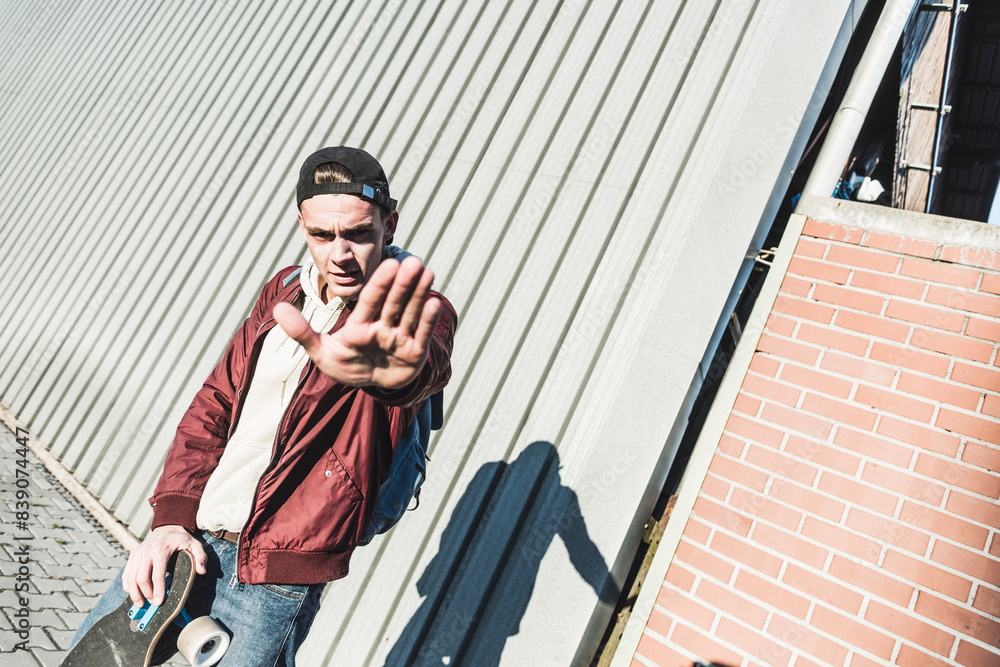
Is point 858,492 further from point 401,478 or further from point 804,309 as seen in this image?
point 401,478

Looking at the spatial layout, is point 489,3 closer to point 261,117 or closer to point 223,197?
point 261,117

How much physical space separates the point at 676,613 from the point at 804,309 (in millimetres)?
1535

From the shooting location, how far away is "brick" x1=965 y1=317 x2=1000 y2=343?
2393 millimetres

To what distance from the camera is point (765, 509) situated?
260 centimetres

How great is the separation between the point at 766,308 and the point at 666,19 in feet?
6.20

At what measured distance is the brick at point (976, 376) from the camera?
2.35 meters

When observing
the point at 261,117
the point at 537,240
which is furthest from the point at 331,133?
the point at 537,240

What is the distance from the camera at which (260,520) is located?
174 centimetres

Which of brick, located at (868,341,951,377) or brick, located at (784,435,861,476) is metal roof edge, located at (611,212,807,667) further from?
brick, located at (868,341,951,377)

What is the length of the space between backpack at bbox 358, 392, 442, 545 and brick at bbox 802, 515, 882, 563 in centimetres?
169

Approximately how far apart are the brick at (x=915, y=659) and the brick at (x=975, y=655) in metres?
0.06

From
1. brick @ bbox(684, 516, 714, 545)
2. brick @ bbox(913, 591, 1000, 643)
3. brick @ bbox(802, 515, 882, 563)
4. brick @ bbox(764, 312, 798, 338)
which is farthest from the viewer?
brick @ bbox(764, 312, 798, 338)

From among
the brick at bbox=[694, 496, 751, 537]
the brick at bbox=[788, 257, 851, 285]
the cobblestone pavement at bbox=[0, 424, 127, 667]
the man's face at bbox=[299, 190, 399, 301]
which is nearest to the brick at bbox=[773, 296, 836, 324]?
the brick at bbox=[788, 257, 851, 285]

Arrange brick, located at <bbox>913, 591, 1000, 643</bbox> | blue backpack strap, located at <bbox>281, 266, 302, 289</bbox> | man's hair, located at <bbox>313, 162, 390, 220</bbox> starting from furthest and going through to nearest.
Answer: brick, located at <bbox>913, 591, 1000, 643</bbox> < blue backpack strap, located at <bbox>281, 266, 302, 289</bbox> < man's hair, located at <bbox>313, 162, 390, 220</bbox>
